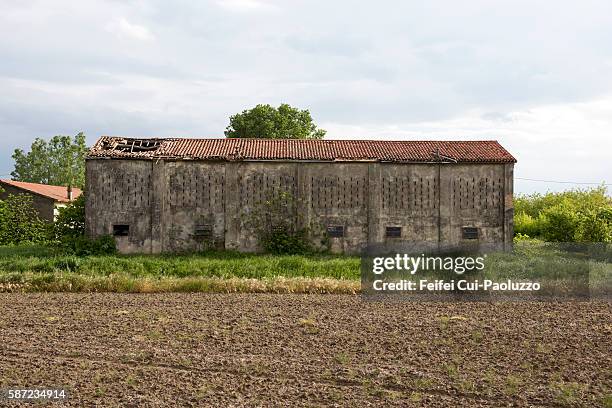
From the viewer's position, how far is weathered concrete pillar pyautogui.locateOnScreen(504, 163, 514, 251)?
74.7 ft

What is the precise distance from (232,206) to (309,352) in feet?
41.5

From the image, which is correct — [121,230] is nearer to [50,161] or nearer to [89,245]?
[89,245]

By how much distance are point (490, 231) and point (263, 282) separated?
956 cm

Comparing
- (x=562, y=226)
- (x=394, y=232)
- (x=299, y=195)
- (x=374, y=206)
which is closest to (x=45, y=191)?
(x=299, y=195)

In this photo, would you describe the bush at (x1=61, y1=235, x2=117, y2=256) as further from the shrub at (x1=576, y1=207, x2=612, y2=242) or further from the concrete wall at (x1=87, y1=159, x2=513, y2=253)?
the shrub at (x1=576, y1=207, x2=612, y2=242)

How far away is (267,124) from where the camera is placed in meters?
41.3

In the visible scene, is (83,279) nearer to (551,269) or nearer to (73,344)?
(73,344)

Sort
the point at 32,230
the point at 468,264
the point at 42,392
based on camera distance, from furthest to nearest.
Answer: the point at 32,230 → the point at 468,264 → the point at 42,392

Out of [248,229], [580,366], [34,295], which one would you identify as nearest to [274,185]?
[248,229]

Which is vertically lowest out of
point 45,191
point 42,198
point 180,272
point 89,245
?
point 180,272

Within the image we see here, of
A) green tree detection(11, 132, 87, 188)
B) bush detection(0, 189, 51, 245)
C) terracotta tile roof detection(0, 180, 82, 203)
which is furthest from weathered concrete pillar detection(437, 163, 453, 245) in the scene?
green tree detection(11, 132, 87, 188)

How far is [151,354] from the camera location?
32.4ft

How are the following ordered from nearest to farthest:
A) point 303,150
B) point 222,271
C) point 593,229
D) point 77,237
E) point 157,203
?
point 222,271, point 157,203, point 77,237, point 303,150, point 593,229

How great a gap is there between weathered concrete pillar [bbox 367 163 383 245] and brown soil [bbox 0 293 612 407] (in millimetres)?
7395
